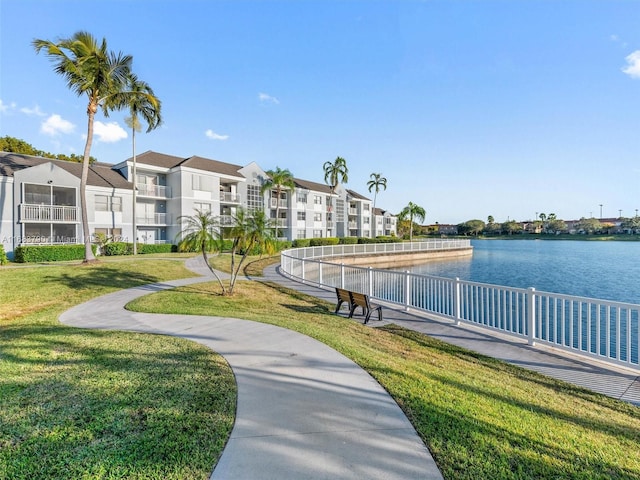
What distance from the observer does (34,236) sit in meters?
23.4

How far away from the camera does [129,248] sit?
2608 cm

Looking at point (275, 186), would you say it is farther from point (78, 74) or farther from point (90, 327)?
point (90, 327)

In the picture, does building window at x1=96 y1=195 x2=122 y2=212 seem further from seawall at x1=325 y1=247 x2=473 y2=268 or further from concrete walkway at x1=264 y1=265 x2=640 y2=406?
concrete walkway at x1=264 y1=265 x2=640 y2=406

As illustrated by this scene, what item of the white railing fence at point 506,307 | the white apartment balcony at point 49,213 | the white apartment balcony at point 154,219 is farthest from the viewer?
the white apartment balcony at point 154,219

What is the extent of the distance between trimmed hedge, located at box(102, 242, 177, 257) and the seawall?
1469 cm

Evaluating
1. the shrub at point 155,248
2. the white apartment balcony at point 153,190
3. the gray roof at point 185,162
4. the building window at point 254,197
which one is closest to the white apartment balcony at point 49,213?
the shrub at point 155,248

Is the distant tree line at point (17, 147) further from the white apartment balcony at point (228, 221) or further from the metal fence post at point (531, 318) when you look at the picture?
the metal fence post at point (531, 318)

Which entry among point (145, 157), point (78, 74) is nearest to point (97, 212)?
point (145, 157)

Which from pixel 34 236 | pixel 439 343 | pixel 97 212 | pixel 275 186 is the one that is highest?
pixel 275 186

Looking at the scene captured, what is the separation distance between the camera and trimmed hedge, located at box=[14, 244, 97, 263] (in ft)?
63.2

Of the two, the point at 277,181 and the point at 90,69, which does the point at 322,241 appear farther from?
the point at 90,69

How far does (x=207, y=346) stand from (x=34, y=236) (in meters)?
25.8

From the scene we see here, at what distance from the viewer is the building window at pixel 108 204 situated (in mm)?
26719

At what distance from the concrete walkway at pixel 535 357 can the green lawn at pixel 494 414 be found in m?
0.36
